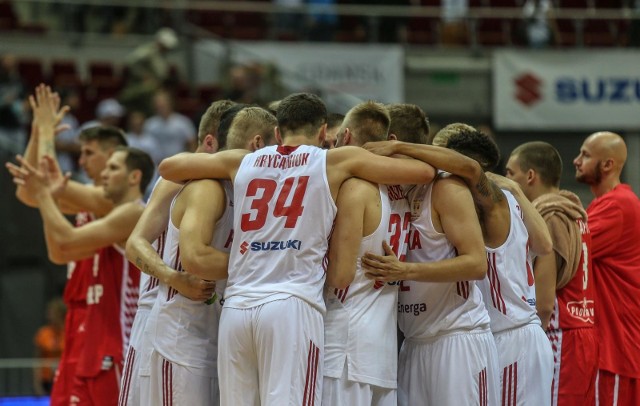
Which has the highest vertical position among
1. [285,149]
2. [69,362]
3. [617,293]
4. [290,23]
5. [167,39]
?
[290,23]

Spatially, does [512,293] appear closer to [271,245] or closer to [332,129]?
[332,129]

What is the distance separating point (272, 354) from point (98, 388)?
2.51m

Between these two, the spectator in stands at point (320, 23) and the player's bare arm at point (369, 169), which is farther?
the spectator in stands at point (320, 23)

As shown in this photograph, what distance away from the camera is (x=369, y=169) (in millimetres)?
5855

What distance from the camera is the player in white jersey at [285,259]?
5727 mm

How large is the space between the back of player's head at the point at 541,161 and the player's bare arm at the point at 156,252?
7.91 feet

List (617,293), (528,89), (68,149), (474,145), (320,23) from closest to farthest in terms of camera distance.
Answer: (474,145), (617,293), (68,149), (320,23), (528,89)

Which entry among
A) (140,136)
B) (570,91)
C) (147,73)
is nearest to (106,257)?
(140,136)

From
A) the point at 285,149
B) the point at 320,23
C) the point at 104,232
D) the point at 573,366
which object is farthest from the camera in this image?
the point at 320,23

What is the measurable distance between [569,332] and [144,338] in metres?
2.85

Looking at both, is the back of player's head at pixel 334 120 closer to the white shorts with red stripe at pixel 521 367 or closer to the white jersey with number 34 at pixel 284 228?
the white jersey with number 34 at pixel 284 228

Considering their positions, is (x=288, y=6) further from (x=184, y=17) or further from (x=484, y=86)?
(x=484, y=86)

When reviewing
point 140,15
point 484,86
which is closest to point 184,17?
point 140,15

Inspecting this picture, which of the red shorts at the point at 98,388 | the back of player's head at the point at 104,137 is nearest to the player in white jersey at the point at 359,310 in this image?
the red shorts at the point at 98,388
